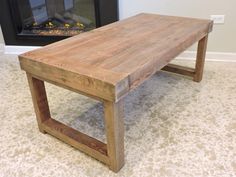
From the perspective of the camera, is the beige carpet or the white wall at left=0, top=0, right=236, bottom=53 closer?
the beige carpet

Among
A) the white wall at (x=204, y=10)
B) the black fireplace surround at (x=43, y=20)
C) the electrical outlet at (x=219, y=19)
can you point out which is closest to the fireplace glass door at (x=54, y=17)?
the black fireplace surround at (x=43, y=20)

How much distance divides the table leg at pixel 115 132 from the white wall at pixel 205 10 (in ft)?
5.76

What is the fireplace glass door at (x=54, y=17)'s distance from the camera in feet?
10.5

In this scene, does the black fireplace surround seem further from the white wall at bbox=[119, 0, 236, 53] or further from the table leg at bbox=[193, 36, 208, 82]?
the table leg at bbox=[193, 36, 208, 82]

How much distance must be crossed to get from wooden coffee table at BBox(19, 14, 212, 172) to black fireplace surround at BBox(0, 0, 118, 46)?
1.30 metres

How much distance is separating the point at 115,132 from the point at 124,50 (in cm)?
52

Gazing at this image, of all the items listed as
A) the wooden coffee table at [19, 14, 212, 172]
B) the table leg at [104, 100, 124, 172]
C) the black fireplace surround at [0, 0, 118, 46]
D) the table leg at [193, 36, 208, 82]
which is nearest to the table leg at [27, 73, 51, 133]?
the wooden coffee table at [19, 14, 212, 172]

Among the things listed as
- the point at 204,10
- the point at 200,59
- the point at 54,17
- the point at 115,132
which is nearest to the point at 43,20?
the point at 54,17

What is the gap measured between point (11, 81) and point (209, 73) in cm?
196

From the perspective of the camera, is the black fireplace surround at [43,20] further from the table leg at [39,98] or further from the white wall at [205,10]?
the table leg at [39,98]

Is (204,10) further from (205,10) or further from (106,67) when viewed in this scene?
(106,67)

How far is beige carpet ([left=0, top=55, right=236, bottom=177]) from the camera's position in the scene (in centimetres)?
149

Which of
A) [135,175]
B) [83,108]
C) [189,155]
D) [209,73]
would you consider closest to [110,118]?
[135,175]

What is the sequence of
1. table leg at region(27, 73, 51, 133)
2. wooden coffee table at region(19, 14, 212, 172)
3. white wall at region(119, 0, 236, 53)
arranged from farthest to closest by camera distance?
1. white wall at region(119, 0, 236, 53)
2. table leg at region(27, 73, 51, 133)
3. wooden coffee table at region(19, 14, 212, 172)
